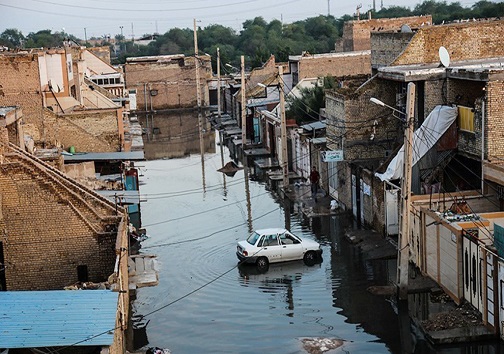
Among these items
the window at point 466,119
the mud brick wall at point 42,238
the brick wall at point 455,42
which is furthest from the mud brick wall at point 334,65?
the mud brick wall at point 42,238

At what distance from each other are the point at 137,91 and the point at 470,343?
68.0 m

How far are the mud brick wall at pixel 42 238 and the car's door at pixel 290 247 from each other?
6.02 m

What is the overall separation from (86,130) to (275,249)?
17.3 m

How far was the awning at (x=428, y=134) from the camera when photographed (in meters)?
28.1

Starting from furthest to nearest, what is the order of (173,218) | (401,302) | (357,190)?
(173,218) < (357,190) < (401,302)

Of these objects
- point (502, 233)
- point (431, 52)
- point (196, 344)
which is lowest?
point (196, 344)

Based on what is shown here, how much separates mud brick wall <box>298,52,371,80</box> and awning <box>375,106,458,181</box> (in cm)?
2736

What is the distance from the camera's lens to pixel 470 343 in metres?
19.7

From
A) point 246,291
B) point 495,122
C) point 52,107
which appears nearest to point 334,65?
point 52,107

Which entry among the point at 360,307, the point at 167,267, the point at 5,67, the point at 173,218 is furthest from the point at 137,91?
the point at 360,307

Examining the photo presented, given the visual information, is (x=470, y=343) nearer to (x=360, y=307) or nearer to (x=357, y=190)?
(x=360, y=307)

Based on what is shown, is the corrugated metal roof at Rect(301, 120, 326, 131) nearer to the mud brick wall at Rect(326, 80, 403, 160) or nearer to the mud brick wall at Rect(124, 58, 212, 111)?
the mud brick wall at Rect(326, 80, 403, 160)

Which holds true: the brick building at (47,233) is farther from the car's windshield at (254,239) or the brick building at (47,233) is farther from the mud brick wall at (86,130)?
the mud brick wall at (86,130)

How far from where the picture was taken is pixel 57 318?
16828 mm
